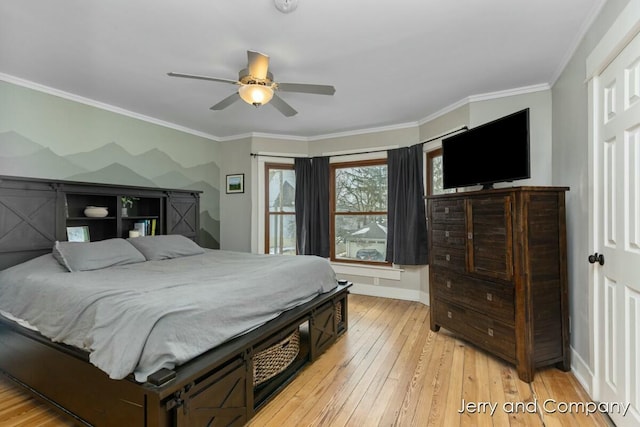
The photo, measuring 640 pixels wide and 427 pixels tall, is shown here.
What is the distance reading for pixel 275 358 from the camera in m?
2.25

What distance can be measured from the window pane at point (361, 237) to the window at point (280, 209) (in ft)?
2.58

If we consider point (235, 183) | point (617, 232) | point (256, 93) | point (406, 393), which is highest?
point (256, 93)

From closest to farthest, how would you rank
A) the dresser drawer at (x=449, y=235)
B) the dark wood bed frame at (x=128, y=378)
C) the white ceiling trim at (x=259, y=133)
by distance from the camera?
the dark wood bed frame at (x=128, y=378) < the dresser drawer at (x=449, y=235) < the white ceiling trim at (x=259, y=133)

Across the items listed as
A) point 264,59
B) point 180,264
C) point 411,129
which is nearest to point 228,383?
point 180,264

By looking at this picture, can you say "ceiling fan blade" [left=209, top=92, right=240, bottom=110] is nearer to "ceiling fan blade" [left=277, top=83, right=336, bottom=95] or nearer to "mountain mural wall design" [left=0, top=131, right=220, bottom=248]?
"ceiling fan blade" [left=277, top=83, right=336, bottom=95]

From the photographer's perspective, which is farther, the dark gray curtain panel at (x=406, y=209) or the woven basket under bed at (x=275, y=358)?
the dark gray curtain panel at (x=406, y=209)

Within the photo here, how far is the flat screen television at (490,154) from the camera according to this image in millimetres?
2564

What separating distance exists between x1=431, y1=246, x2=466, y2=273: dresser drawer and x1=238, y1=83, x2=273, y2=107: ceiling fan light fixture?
2.18m

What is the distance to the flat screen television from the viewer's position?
256 centimetres

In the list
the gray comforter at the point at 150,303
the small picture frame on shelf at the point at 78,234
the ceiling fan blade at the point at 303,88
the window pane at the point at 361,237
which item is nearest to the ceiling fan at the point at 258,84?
the ceiling fan blade at the point at 303,88

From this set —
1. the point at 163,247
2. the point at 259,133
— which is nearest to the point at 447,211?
the point at 163,247

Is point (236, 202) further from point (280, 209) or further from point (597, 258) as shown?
point (597, 258)

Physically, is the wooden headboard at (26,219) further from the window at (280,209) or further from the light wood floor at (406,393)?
the window at (280,209)

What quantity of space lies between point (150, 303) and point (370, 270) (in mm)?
3566
